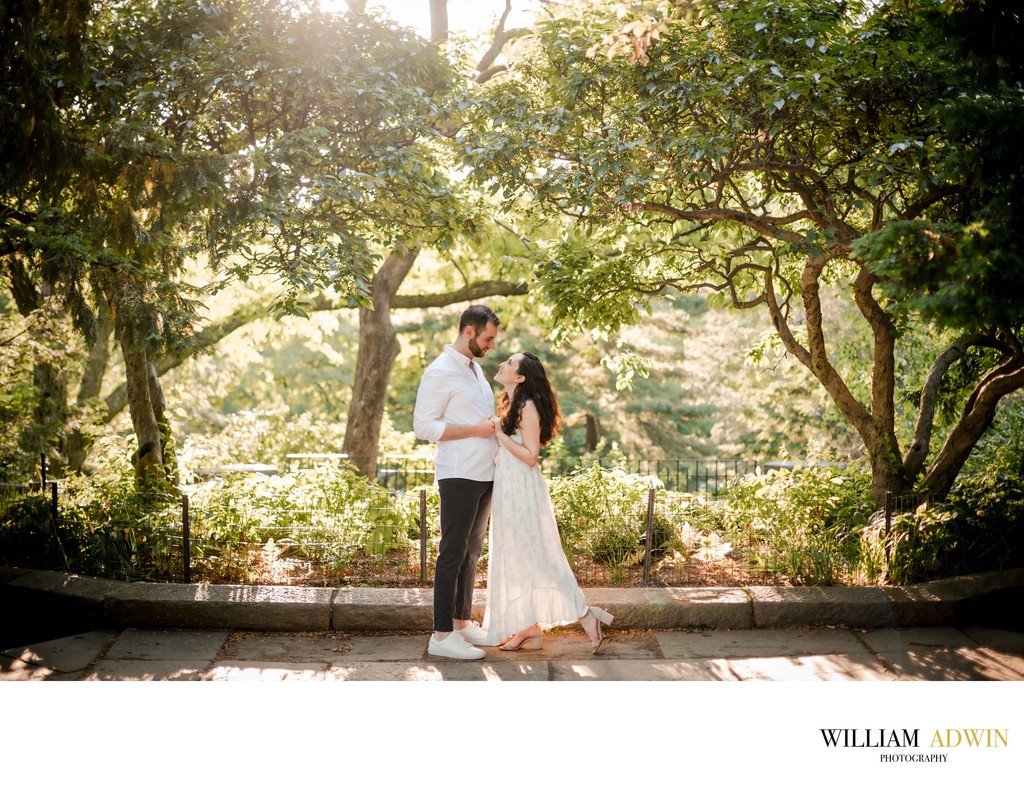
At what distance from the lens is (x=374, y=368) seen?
11594 millimetres

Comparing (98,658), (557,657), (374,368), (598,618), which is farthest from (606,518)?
(374,368)

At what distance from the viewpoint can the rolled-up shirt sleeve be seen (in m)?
4.27

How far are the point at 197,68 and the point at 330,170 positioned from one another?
1.18m

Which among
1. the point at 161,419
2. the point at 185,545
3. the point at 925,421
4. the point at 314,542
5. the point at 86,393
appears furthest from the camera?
the point at 86,393

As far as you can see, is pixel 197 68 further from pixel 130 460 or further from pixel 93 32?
pixel 130 460

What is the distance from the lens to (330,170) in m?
5.77

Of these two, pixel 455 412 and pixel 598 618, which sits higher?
pixel 455 412

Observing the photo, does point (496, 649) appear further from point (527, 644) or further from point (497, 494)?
point (497, 494)

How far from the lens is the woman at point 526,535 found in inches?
173

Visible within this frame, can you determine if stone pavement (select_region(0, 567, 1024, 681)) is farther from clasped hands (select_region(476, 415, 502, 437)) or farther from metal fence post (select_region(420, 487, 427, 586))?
clasped hands (select_region(476, 415, 502, 437))

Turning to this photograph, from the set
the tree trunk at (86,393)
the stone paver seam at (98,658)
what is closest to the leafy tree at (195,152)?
the stone paver seam at (98,658)

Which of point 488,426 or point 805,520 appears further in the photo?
point 805,520

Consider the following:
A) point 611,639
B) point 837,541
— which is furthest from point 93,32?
point 837,541

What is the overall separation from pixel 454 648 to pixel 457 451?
1.10 m
